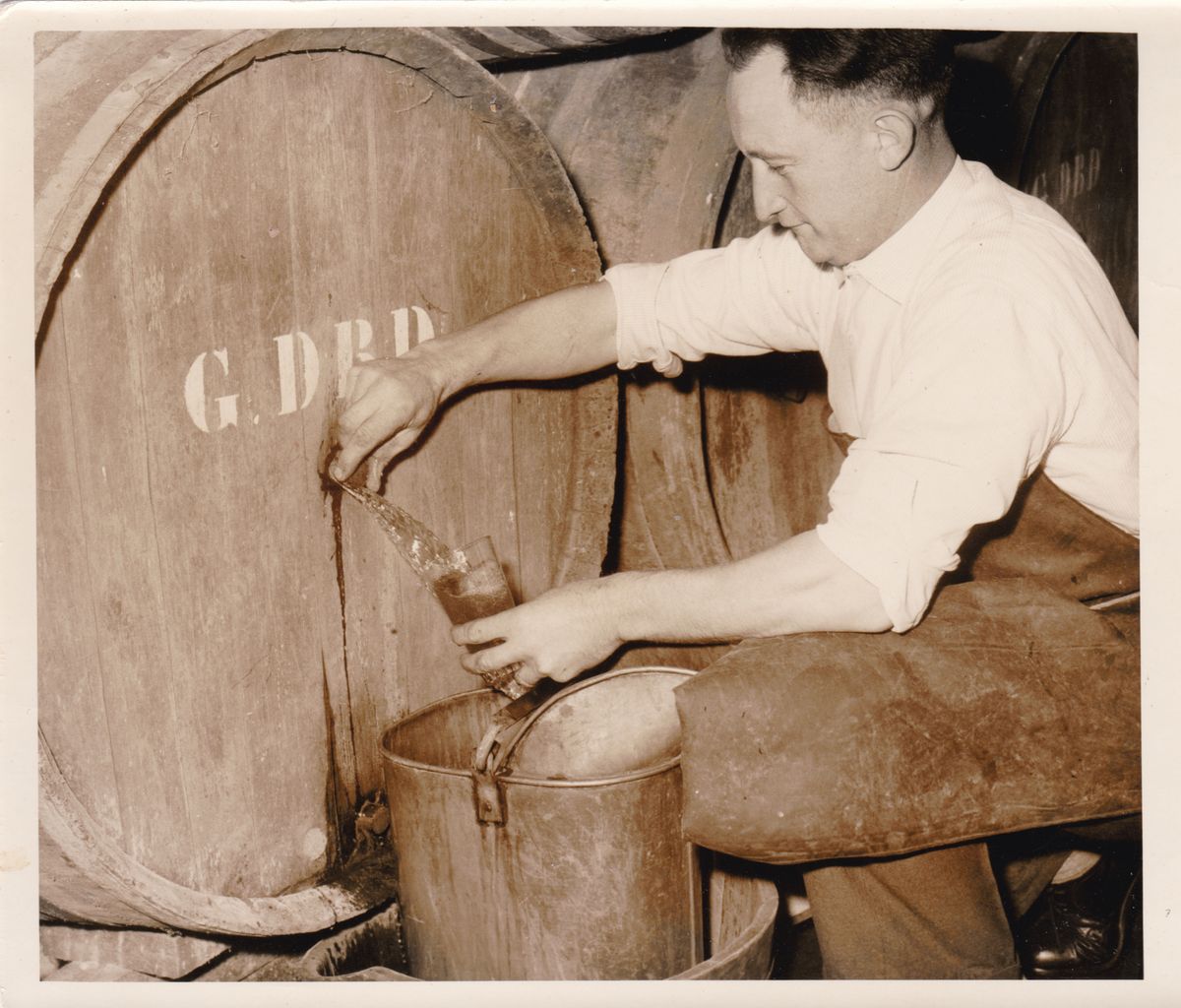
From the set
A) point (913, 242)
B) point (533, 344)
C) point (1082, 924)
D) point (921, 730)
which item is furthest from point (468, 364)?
point (1082, 924)

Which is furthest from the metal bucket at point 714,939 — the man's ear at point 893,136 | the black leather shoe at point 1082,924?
the man's ear at point 893,136

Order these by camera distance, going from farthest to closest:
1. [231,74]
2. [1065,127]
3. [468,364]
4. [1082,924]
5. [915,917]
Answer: [1065,127] < [1082,924] < [468,364] < [915,917] < [231,74]

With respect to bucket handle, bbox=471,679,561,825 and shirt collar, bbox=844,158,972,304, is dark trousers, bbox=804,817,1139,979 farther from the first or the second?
shirt collar, bbox=844,158,972,304

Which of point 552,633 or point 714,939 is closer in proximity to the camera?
point 552,633

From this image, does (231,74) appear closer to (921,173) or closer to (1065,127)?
(921,173)

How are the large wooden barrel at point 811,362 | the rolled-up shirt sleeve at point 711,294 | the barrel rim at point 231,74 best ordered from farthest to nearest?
the large wooden barrel at point 811,362 < the rolled-up shirt sleeve at point 711,294 < the barrel rim at point 231,74

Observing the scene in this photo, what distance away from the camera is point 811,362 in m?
2.27

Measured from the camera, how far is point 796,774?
56.4 inches

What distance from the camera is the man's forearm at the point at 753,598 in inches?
57.2

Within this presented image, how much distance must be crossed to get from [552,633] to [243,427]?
488mm

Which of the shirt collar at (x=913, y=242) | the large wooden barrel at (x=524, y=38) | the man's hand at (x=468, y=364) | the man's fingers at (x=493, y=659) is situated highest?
the large wooden barrel at (x=524, y=38)

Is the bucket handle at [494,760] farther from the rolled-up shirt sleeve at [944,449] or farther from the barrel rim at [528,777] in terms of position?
the rolled-up shirt sleeve at [944,449]

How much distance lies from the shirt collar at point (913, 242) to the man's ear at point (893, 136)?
0.28 feet

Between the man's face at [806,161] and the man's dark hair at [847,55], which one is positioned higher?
the man's dark hair at [847,55]
